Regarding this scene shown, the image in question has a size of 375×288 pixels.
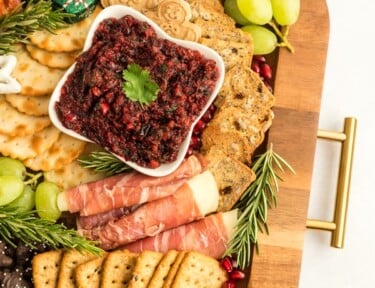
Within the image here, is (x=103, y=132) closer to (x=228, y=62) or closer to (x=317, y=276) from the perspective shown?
(x=228, y=62)

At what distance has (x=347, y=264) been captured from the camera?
3.05 m

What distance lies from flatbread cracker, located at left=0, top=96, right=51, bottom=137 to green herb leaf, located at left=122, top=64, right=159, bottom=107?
14.6 inches

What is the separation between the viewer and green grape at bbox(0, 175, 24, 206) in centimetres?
236

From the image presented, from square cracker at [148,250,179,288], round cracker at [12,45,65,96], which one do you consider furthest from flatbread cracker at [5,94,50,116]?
square cracker at [148,250,179,288]

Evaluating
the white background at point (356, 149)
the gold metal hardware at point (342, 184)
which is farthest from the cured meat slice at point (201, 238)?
the white background at point (356, 149)

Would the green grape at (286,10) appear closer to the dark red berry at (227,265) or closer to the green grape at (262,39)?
the green grape at (262,39)

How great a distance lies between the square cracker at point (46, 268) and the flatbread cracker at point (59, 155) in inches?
12.7

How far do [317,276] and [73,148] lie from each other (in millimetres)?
1259

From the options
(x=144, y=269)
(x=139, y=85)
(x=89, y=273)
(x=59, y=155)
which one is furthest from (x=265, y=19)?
(x=89, y=273)

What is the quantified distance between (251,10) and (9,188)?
1.09 m

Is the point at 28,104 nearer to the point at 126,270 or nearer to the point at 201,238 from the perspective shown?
the point at 126,270

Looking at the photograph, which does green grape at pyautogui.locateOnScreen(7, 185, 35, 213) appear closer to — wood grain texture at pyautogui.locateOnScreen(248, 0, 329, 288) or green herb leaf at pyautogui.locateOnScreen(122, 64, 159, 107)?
green herb leaf at pyautogui.locateOnScreen(122, 64, 159, 107)

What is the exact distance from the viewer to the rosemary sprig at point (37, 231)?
2.40 meters

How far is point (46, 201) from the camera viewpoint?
8.14ft
